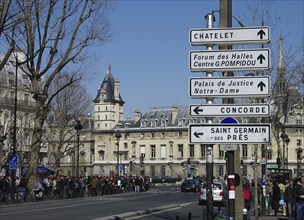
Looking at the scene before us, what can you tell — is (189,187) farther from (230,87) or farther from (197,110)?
(230,87)

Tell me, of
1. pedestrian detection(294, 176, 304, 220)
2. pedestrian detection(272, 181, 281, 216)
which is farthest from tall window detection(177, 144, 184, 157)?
pedestrian detection(294, 176, 304, 220)

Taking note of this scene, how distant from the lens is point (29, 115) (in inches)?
3241

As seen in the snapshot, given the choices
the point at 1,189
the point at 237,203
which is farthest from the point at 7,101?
the point at 237,203

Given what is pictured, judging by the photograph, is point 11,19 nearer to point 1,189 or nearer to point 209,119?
point 1,189

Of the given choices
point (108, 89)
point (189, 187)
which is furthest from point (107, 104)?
point (189, 187)

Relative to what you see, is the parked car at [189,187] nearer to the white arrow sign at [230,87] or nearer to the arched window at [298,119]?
the white arrow sign at [230,87]

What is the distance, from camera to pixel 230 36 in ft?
44.4

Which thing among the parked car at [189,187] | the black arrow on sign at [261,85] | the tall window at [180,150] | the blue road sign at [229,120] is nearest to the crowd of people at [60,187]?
the parked car at [189,187]

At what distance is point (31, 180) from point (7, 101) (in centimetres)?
3371

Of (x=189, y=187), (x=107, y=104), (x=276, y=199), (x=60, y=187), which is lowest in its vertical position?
(x=189, y=187)

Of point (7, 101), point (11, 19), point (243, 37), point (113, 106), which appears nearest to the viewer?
A: point (243, 37)

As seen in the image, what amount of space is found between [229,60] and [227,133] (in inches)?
61.8

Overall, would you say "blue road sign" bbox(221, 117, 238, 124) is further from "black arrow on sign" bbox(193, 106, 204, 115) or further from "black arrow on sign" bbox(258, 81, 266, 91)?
"black arrow on sign" bbox(258, 81, 266, 91)

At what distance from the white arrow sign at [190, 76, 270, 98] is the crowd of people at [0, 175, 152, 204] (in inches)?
1133
